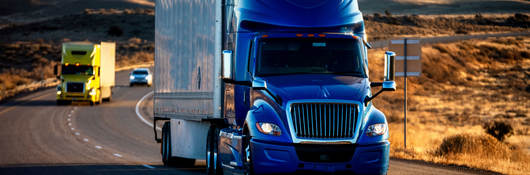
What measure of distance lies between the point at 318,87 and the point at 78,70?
34.8 metres

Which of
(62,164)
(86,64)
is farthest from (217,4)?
(86,64)

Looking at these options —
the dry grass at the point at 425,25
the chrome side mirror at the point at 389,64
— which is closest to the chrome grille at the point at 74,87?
the chrome side mirror at the point at 389,64

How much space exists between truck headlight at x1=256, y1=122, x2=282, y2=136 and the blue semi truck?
0.01m

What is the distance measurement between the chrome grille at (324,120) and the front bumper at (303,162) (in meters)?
0.26

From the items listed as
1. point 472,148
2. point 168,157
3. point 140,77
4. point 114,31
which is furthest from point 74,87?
point 114,31

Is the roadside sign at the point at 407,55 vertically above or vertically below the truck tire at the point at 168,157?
above

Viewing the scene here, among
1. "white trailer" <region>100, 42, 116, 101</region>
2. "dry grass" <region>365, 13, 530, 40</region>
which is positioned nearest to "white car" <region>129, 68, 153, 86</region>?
"white trailer" <region>100, 42, 116, 101</region>

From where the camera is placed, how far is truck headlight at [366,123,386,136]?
1144cm

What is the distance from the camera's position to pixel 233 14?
13.7 meters

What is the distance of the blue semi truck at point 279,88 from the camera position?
11.3 metres

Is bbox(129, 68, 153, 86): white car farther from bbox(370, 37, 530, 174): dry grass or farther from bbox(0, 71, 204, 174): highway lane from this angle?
bbox(370, 37, 530, 174): dry grass

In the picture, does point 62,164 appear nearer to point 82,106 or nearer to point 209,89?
point 209,89

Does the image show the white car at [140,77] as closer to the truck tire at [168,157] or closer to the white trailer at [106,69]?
the white trailer at [106,69]

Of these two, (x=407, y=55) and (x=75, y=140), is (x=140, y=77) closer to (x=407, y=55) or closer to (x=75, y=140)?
(x=75, y=140)
